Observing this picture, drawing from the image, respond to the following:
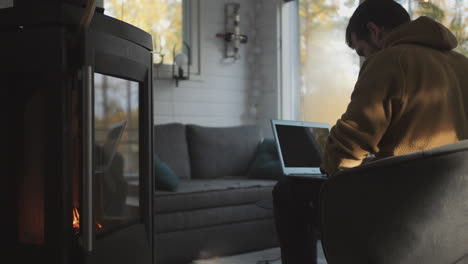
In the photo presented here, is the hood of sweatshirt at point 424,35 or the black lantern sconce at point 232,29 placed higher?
the black lantern sconce at point 232,29

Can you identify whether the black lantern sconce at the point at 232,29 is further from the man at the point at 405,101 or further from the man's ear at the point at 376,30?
the man at the point at 405,101

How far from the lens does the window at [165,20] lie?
3.83 meters

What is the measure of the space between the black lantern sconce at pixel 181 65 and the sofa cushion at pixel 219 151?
478 millimetres

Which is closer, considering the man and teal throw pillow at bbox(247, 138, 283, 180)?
the man

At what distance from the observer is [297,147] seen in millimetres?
2713

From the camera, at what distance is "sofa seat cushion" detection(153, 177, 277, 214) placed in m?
2.79

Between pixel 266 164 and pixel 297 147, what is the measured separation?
41.5 inches

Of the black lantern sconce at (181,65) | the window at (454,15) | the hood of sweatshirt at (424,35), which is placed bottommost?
the hood of sweatshirt at (424,35)

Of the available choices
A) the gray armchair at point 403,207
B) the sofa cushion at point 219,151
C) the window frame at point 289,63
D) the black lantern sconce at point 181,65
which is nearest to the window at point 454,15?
the window frame at point 289,63

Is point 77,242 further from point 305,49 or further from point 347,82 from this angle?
point 305,49

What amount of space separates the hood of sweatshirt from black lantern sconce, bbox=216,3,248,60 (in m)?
3.01

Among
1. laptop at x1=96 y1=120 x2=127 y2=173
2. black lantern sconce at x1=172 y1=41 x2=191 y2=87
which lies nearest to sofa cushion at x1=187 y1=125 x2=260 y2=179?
black lantern sconce at x1=172 y1=41 x2=191 y2=87

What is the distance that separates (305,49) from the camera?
4527 millimetres

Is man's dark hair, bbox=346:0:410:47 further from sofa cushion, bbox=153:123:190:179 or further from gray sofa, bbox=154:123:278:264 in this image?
sofa cushion, bbox=153:123:190:179
